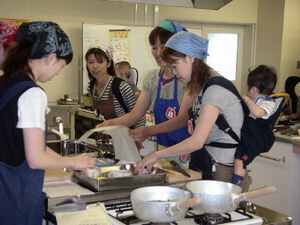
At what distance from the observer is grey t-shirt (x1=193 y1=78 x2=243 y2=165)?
1.63 metres

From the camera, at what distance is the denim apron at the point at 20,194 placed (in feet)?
4.25

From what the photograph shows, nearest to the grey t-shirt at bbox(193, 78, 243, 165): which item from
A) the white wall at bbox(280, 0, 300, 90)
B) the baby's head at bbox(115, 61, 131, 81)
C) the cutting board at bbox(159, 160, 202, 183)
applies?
the cutting board at bbox(159, 160, 202, 183)

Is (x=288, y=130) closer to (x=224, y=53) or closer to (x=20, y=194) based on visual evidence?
(x=20, y=194)

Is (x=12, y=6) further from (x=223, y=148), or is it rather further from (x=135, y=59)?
(x=223, y=148)

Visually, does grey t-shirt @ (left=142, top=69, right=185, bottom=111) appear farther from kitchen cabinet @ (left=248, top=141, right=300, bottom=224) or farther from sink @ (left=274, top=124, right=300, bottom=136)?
sink @ (left=274, top=124, right=300, bottom=136)

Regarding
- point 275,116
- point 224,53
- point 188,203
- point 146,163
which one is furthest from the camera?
point 224,53

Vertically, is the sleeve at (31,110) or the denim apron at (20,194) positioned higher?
the sleeve at (31,110)

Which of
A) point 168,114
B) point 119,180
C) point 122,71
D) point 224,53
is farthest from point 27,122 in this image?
point 224,53

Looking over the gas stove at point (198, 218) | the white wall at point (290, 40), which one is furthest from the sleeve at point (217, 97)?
the white wall at point (290, 40)

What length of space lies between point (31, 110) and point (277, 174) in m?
2.21

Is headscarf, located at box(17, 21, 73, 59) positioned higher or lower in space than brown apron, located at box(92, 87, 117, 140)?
higher

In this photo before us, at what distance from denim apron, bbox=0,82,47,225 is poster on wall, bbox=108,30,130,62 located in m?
3.92

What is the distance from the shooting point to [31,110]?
125 cm

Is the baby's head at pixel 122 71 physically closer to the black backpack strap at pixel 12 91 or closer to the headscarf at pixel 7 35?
the headscarf at pixel 7 35
